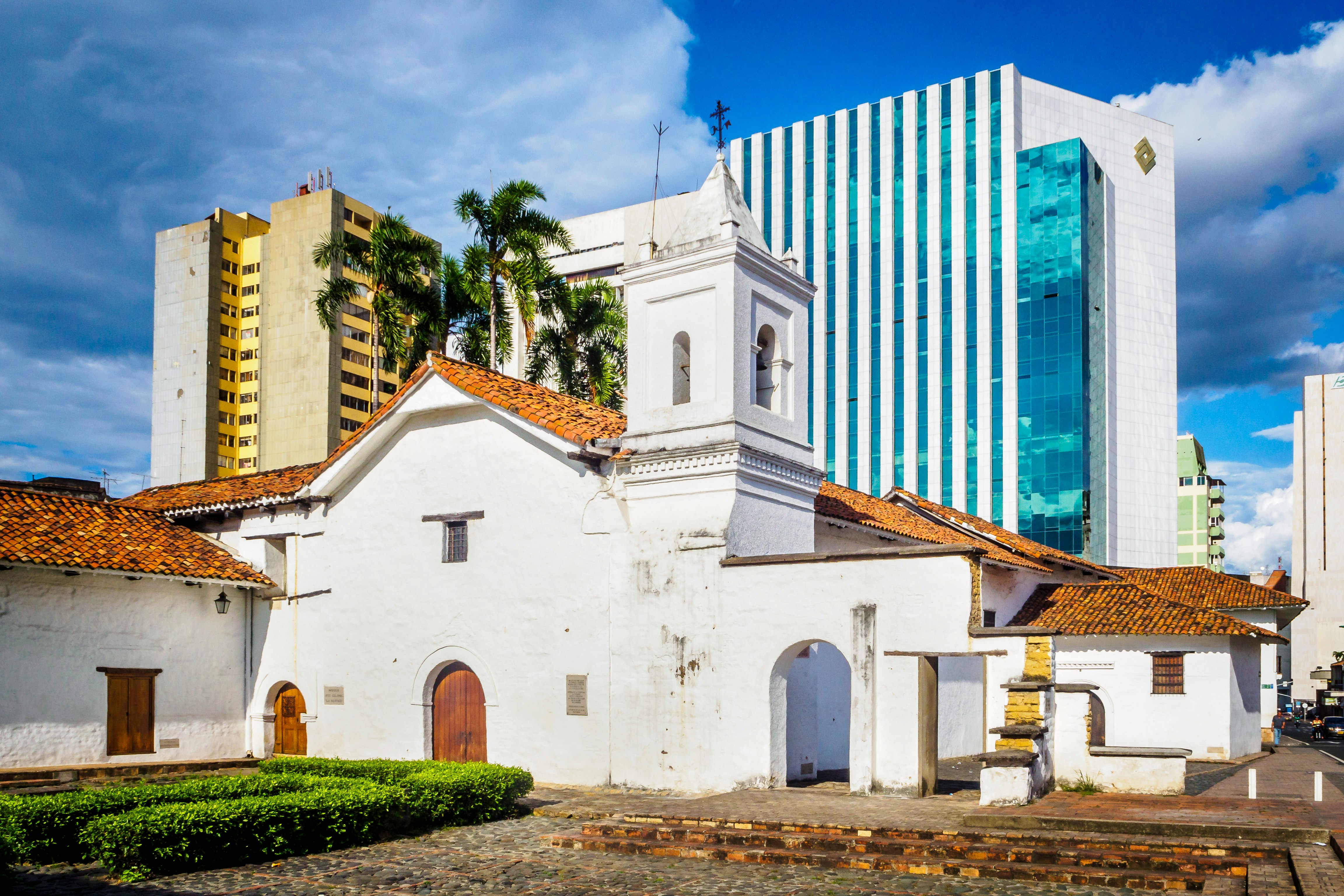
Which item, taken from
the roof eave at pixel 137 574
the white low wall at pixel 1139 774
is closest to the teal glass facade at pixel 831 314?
the roof eave at pixel 137 574

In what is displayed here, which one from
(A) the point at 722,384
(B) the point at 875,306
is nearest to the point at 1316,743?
(B) the point at 875,306

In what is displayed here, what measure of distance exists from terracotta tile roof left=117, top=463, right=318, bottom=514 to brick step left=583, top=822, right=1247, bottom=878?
10836 mm

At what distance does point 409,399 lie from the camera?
18.7 m

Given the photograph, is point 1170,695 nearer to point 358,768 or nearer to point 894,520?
point 894,520

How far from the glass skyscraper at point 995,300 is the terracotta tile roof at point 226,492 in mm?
40435

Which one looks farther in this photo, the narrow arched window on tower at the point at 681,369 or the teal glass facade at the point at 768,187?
the teal glass facade at the point at 768,187

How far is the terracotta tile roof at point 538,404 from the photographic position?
16938 millimetres

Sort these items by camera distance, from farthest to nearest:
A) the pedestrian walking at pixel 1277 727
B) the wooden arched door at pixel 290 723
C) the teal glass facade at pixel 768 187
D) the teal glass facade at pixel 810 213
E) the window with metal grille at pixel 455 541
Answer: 1. the teal glass facade at pixel 768 187
2. the teal glass facade at pixel 810 213
3. the pedestrian walking at pixel 1277 727
4. the wooden arched door at pixel 290 723
5. the window with metal grille at pixel 455 541

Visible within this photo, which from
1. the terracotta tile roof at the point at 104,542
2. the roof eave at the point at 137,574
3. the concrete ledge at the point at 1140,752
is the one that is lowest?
the concrete ledge at the point at 1140,752

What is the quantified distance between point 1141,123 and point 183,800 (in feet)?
214

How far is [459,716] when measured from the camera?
1817cm

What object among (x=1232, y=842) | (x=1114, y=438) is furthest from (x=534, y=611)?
(x=1114, y=438)

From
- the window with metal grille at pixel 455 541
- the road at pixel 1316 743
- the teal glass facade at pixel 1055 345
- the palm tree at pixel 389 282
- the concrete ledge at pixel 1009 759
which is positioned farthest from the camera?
the teal glass facade at pixel 1055 345

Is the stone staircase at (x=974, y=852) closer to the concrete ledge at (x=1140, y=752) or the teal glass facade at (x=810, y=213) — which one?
the concrete ledge at (x=1140, y=752)
